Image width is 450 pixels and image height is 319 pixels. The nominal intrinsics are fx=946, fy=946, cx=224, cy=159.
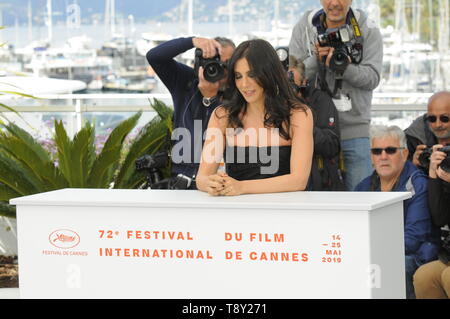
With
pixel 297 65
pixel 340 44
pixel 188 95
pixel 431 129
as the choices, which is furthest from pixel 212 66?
pixel 431 129

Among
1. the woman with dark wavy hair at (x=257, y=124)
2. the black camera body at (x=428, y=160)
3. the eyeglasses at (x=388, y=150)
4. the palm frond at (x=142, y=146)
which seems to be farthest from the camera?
the palm frond at (x=142, y=146)

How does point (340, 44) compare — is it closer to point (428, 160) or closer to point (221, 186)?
point (428, 160)

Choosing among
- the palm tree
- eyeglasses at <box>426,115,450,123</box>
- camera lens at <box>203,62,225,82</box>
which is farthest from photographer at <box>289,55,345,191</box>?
the palm tree

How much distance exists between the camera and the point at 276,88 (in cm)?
446

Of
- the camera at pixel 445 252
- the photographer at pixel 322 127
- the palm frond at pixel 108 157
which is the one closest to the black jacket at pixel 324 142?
the photographer at pixel 322 127

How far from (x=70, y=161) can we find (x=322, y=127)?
1962mm

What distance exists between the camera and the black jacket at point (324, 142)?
535 centimetres

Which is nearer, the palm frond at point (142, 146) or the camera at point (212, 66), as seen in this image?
the camera at point (212, 66)

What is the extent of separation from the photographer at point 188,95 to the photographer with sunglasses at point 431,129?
48.8 inches

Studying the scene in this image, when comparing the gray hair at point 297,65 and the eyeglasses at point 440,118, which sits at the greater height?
the gray hair at point 297,65

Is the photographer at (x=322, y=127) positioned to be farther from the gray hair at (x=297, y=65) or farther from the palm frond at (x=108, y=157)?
the palm frond at (x=108, y=157)

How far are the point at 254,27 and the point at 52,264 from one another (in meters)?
20.0

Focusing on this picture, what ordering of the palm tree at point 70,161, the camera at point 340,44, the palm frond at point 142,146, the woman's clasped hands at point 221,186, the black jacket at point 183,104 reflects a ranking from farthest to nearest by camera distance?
1. the palm frond at point 142,146
2. the palm tree at point 70,161
3. the camera at point 340,44
4. the black jacket at point 183,104
5. the woman's clasped hands at point 221,186
